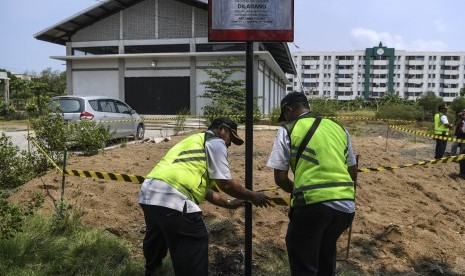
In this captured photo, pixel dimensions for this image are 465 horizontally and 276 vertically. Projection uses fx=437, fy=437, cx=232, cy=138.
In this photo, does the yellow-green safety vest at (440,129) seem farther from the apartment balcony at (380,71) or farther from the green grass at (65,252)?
the apartment balcony at (380,71)

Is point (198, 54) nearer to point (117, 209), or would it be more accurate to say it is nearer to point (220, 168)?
point (117, 209)

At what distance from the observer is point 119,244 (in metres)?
4.61

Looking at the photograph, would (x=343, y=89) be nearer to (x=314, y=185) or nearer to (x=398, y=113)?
(x=398, y=113)

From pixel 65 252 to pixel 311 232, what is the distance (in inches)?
102

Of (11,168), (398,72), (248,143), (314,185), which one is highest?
(398,72)

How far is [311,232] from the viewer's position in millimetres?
2938

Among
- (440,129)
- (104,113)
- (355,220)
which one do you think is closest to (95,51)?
(104,113)

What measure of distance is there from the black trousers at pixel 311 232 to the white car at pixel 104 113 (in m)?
8.11

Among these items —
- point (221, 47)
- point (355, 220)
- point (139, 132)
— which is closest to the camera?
point (355, 220)

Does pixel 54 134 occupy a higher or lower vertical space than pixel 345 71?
lower

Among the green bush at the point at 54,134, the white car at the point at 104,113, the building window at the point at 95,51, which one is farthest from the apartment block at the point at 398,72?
the green bush at the point at 54,134

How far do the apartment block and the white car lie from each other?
298 ft

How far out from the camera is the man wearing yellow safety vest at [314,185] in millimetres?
2910

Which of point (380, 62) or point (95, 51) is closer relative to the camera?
point (95, 51)
